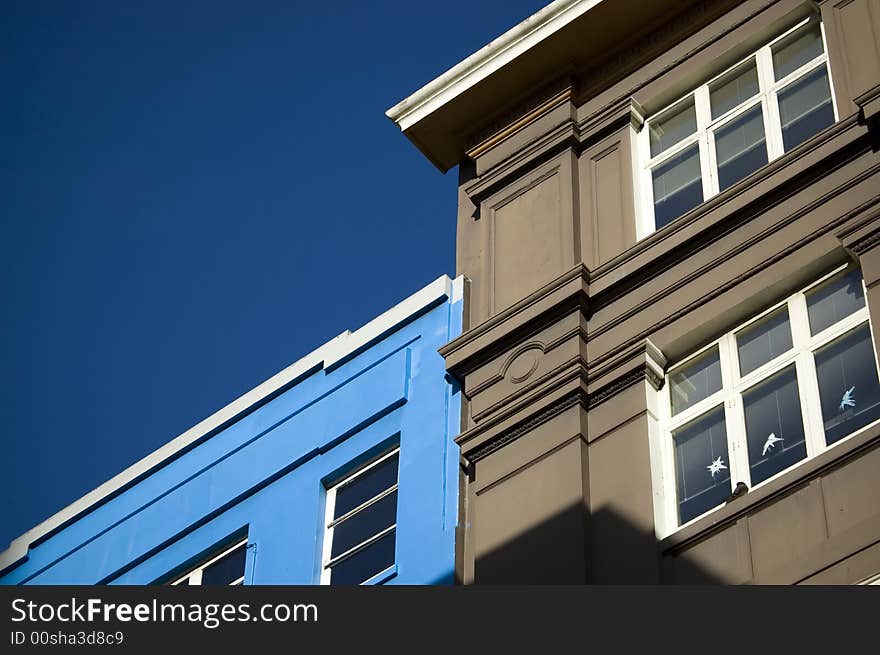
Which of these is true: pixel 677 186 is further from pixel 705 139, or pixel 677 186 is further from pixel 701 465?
pixel 701 465

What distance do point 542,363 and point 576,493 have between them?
68.0 inches

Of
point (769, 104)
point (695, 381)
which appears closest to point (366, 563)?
point (695, 381)

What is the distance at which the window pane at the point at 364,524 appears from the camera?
1759 cm

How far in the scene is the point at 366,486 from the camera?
18.1 meters

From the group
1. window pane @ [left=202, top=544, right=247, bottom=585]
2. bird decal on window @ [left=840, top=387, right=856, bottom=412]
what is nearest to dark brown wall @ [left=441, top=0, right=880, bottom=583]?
bird decal on window @ [left=840, top=387, right=856, bottom=412]

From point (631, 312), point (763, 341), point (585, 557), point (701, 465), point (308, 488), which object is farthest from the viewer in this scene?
point (308, 488)

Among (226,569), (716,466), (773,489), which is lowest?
(773,489)

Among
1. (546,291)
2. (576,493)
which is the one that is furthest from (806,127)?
(576,493)

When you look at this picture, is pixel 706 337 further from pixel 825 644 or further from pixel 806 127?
pixel 825 644

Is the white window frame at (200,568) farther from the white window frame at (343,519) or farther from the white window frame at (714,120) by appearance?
the white window frame at (714,120)

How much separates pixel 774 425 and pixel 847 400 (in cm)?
68

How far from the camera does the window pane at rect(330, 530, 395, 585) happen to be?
56.5 ft

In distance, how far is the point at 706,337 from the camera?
16.2m

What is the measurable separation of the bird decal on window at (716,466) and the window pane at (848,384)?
3.12ft
